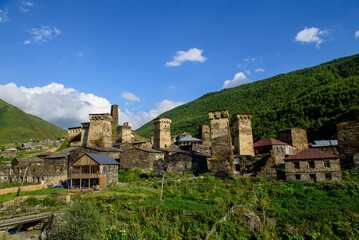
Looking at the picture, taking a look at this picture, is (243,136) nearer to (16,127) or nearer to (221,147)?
(221,147)

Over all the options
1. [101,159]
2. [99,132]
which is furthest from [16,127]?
[101,159]

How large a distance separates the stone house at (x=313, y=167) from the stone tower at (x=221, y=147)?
6.35 m

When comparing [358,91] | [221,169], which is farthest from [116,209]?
[358,91]

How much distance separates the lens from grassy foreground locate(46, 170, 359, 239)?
1447cm

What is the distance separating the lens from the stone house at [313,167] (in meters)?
21.0

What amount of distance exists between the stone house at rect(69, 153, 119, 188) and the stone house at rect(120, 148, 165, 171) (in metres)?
4.66

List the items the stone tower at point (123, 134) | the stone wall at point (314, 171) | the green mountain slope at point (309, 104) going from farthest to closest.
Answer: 1. the green mountain slope at point (309, 104)
2. the stone tower at point (123, 134)
3. the stone wall at point (314, 171)

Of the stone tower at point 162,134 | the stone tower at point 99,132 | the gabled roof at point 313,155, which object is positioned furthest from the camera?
the stone tower at point 162,134

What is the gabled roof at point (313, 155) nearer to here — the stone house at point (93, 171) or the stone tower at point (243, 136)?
the stone tower at point (243, 136)

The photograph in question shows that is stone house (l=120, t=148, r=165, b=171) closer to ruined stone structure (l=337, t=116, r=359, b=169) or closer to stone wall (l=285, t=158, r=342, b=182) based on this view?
stone wall (l=285, t=158, r=342, b=182)

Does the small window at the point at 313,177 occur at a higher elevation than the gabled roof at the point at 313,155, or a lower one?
lower

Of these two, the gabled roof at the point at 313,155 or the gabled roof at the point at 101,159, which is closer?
the gabled roof at the point at 313,155

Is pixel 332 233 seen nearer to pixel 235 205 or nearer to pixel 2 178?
pixel 235 205

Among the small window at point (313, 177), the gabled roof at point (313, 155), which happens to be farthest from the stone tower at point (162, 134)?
the small window at point (313, 177)
